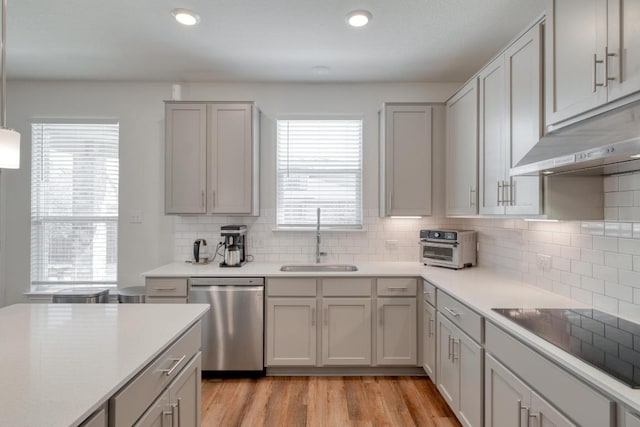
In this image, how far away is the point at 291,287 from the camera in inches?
118

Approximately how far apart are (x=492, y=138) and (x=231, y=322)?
2.49m

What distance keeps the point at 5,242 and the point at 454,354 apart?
4.34 meters

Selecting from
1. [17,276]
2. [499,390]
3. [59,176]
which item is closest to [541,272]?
[499,390]

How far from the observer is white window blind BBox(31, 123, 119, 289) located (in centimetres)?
360

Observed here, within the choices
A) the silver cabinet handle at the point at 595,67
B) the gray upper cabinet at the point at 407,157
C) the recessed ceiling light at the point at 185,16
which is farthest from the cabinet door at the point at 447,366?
the recessed ceiling light at the point at 185,16

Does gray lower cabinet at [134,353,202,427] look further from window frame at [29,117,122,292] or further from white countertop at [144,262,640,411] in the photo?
window frame at [29,117,122,292]

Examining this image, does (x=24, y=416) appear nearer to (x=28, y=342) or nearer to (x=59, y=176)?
(x=28, y=342)

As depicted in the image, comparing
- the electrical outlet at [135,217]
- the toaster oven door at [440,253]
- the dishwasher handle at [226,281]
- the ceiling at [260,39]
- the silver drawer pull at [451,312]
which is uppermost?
the ceiling at [260,39]

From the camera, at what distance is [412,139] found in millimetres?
3311

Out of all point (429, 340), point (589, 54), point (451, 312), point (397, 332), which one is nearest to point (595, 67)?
point (589, 54)

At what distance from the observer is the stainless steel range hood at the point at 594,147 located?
3.72 feet

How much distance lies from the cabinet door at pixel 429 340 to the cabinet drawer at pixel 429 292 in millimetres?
44

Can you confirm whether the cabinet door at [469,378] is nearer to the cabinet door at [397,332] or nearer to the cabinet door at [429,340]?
the cabinet door at [429,340]

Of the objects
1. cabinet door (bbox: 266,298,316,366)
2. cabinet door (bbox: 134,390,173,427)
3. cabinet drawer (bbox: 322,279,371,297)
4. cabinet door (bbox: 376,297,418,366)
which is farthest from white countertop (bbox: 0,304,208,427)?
cabinet door (bbox: 376,297,418,366)
